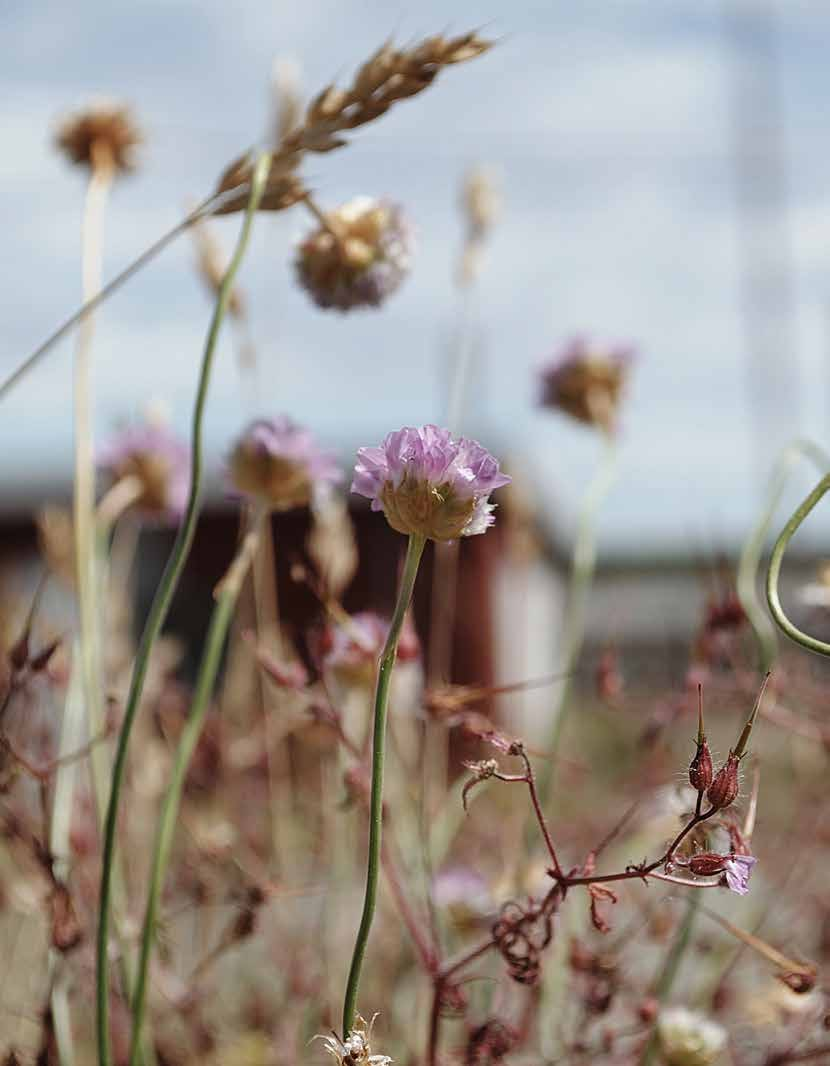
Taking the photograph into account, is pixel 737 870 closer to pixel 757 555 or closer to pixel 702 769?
pixel 702 769

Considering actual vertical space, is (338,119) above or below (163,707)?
above

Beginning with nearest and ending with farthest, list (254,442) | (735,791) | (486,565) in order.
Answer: (735,791) < (254,442) < (486,565)

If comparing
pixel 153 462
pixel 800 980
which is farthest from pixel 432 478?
pixel 153 462

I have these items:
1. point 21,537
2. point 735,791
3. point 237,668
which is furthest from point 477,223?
point 21,537

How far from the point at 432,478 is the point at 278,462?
0.28 meters

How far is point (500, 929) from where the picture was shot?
1.65 feet

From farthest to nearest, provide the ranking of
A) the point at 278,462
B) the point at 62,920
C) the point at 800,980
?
the point at 278,462, the point at 62,920, the point at 800,980

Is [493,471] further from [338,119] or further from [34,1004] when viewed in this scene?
[34,1004]

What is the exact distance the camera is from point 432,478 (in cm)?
41

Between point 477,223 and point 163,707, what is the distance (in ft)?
1.72

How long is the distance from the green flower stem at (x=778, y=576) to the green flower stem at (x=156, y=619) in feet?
0.62

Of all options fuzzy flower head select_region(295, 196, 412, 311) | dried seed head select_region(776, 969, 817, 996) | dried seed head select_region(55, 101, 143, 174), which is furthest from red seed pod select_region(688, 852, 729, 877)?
dried seed head select_region(55, 101, 143, 174)

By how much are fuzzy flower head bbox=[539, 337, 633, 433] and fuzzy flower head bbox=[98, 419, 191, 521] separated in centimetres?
29

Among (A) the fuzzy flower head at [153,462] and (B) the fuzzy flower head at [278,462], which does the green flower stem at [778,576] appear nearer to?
(B) the fuzzy flower head at [278,462]
